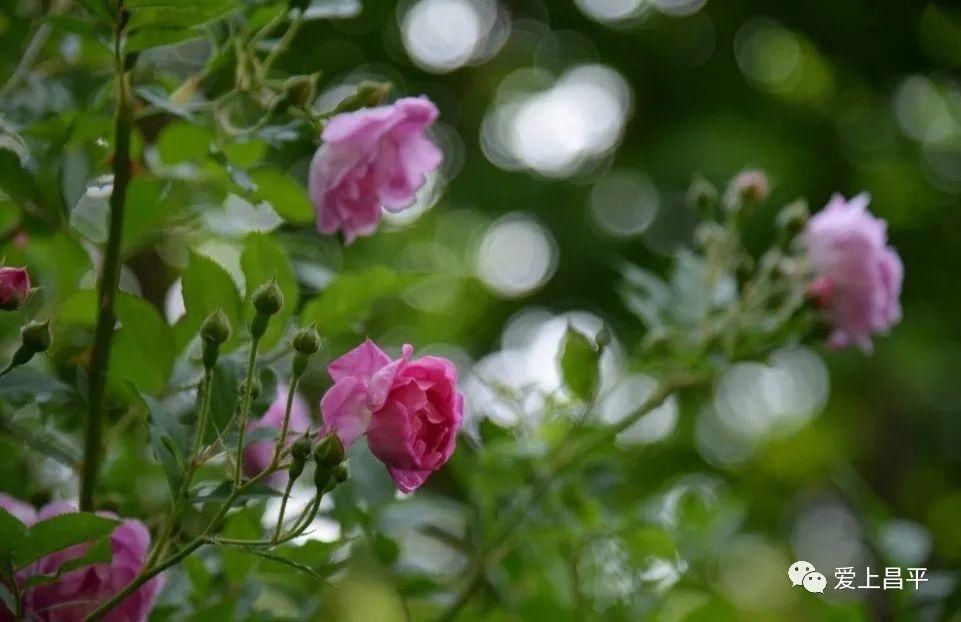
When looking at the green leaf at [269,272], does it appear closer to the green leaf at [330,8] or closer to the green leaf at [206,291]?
the green leaf at [206,291]

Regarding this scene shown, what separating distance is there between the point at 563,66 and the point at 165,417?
281cm

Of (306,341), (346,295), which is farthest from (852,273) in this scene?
(306,341)

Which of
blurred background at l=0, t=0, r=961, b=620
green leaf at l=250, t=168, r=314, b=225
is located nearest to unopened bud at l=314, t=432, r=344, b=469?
green leaf at l=250, t=168, r=314, b=225

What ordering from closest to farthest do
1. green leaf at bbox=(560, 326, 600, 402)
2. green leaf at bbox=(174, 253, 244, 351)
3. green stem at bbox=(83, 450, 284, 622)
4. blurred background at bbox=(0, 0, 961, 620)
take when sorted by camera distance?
green stem at bbox=(83, 450, 284, 622)
green leaf at bbox=(174, 253, 244, 351)
green leaf at bbox=(560, 326, 600, 402)
blurred background at bbox=(0, 0, 961, 620)

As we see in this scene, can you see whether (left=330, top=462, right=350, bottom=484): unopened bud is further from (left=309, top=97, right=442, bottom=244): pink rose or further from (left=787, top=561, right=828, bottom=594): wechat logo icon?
(left=787, top=561, right=828, bottom=594): wechat logo icon

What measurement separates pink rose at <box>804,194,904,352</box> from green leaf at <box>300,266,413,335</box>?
0.35 meters

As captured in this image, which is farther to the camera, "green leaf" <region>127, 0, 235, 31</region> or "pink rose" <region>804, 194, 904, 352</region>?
"pink rose" <region>804, 194, 904, 352</region>

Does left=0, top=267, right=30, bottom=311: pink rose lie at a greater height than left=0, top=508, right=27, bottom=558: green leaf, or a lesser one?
greater

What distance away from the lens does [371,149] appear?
565 millimetres

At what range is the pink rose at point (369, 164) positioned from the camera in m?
0.56

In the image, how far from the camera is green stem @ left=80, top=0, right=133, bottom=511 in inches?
19.8

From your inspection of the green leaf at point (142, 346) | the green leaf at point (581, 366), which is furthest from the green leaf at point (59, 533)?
the green leaf at point (581, 366)

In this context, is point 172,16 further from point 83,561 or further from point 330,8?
point 83,561

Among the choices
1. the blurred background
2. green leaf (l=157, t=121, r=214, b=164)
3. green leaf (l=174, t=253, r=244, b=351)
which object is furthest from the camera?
the blurred background
